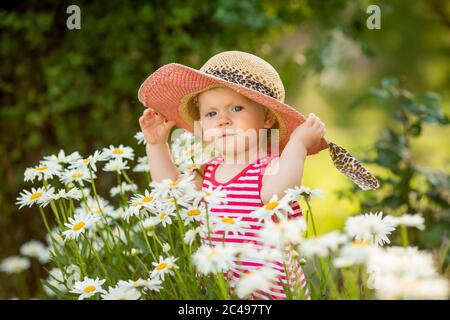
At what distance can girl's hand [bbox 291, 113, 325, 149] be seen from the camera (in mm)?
1590

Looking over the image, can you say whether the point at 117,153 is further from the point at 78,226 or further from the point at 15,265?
the point at 15,265

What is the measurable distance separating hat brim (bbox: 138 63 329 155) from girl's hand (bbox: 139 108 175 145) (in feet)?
0.07

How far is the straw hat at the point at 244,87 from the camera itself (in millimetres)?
1633

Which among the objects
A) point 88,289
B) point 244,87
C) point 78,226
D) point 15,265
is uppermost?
point 244,87

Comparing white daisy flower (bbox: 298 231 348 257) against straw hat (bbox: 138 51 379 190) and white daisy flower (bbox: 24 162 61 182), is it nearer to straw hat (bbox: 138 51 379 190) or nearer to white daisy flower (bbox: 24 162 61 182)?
straw hat (bbox: 138 51 379 190)

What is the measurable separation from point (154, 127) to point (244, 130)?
0.35 meters

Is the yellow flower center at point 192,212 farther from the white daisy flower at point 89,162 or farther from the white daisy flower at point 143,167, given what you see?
the white daisy flower at point 143,167

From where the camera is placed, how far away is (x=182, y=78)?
1723mm

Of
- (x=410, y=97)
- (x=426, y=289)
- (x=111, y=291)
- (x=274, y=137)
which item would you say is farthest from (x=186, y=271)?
(x=410, y=97)

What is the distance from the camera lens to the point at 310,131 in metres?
1.59

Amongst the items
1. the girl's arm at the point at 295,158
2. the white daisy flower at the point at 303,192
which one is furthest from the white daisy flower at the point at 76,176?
the white daisy flower at the point at 303,192

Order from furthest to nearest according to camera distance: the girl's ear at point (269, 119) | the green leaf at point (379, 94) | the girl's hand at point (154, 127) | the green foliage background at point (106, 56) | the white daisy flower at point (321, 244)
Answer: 1. the green foliage background at point (106, 56)
2. the green leaf at point (379, 94)
3. the girl's hand at point (154, 127)
4. the girl's ear at point (269, 119)
5. the white daisy flower at point (321, 244)

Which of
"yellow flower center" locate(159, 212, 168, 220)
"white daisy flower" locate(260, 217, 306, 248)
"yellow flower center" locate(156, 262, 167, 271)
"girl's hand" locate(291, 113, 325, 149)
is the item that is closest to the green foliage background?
"girl's hand" locate(291, 113, 325, 149)

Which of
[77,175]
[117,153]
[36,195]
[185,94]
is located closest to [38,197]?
[36,195]
